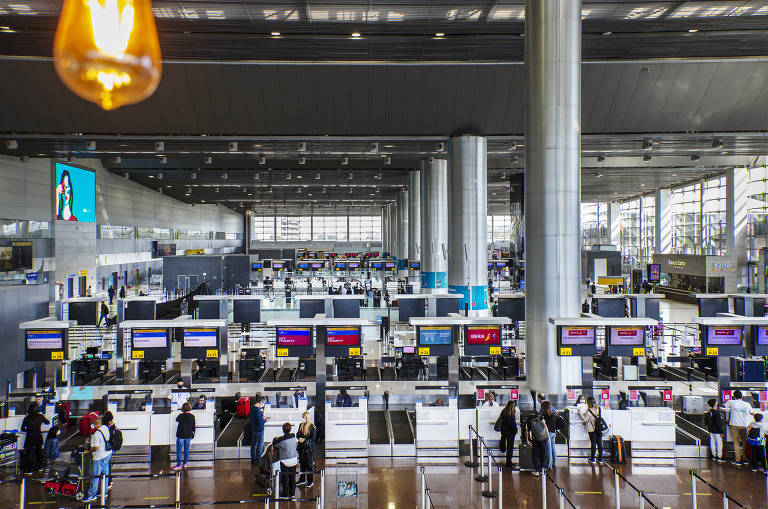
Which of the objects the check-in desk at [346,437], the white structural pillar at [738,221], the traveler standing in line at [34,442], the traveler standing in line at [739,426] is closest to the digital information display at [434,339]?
the check-in desk at [346,437]

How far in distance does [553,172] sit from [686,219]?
39.8 m

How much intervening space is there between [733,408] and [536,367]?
3634 mm

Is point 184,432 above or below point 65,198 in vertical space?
below

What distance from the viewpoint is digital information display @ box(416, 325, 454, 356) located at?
12.0m

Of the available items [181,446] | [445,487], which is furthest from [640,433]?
[181,446]

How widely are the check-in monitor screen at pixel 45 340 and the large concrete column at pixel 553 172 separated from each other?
10.2 meters

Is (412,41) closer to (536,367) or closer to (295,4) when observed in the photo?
(295,4)

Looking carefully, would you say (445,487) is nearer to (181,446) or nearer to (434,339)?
(434,339)

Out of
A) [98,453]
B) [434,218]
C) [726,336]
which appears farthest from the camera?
[434,218]

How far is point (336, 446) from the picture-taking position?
10.2m

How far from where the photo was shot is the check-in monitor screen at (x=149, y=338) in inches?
479

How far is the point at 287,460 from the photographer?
841 centimetres

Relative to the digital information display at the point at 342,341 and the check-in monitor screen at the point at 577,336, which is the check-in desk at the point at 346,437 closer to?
the digital information display at the point at 342,341

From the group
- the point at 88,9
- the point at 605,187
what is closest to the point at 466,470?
the point at 88,9
